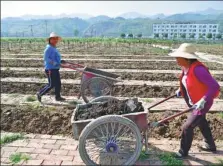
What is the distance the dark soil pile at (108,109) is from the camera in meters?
4.14

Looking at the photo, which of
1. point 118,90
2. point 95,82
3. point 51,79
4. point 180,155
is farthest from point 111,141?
point 118,90

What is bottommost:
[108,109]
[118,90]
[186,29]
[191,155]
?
[191,155]

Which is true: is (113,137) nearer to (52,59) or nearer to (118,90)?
(52,59)

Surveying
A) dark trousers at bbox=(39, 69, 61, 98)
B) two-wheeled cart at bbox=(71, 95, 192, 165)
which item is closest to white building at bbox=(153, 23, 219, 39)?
dark trousers at bbox=(39, 69, 61, 98)

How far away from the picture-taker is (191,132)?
13.4ft

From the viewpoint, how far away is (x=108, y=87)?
6.50m

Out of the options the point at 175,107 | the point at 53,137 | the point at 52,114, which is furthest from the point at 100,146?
the point at 175,107

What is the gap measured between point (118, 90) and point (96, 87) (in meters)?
2.27

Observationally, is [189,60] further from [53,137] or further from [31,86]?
[31,86]

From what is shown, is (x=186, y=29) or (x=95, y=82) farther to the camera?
(x=186, y=29)

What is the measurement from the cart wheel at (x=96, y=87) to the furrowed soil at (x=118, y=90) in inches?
64.3

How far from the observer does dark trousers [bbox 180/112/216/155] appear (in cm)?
397

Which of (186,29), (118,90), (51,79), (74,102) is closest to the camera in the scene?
(51,79)

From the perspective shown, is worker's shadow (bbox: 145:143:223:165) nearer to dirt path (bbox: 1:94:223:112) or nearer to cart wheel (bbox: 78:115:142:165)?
cart wheel (bbox: 78:115:142:165)
